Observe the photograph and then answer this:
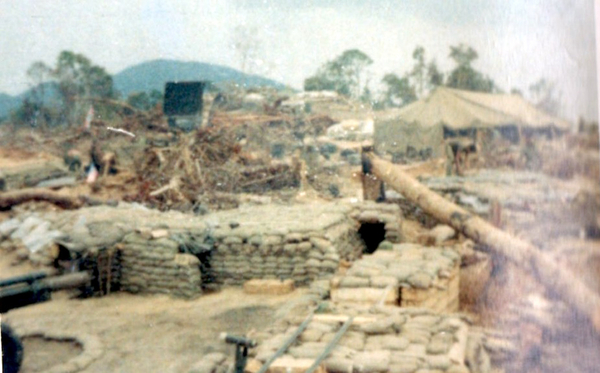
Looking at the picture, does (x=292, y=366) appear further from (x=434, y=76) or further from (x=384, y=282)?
(x=434, y=76)

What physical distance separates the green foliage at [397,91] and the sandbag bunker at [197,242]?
67cm

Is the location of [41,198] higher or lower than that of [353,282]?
higher

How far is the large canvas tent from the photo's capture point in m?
3.43

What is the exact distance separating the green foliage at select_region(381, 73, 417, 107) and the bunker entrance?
784mm

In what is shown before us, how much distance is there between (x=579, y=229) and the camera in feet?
11.0

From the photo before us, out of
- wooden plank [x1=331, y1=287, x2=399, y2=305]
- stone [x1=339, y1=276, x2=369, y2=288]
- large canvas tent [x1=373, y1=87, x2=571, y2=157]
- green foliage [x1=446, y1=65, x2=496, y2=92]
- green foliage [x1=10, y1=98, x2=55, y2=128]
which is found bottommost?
wooden plank [x1=331, y1=287, x2=399, y2=305]

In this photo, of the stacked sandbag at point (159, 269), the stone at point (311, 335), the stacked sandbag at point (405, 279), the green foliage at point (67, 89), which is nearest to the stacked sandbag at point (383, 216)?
the stacked sandbag at point (405, 279)

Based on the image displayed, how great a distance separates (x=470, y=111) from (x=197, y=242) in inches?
77.1

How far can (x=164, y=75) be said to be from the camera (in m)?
3.88

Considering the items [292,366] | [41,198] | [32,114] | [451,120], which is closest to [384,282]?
[292,366]

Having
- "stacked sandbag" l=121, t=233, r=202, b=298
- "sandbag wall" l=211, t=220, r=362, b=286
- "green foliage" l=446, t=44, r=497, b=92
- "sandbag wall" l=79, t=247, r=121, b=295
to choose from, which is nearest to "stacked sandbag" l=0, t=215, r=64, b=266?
"sandbag wall" l=79, t=247, r=121, b=295

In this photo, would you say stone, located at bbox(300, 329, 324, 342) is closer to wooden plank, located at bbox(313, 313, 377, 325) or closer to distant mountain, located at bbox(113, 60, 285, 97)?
wooden plank, located at bbox(313, 313, 377, 325)

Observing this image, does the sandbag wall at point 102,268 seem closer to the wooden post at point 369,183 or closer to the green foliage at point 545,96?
the wooden post at point 369,183

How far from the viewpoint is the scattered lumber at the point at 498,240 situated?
332 centimetres
